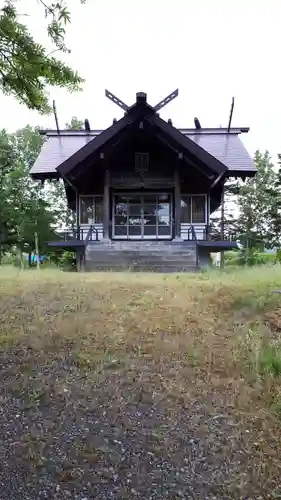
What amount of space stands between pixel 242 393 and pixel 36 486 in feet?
6.46

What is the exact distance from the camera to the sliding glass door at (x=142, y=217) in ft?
61.8

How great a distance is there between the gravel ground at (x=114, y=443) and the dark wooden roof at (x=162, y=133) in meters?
12.9

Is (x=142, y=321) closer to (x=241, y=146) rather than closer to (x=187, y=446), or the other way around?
(x=187, y=446)

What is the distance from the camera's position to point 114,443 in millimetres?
3463

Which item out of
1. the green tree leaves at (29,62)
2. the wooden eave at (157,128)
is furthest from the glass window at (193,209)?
the green tree leaves at (29,62)

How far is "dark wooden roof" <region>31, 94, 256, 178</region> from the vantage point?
1627cm

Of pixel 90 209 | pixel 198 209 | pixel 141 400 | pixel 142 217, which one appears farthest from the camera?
pixel 90 209

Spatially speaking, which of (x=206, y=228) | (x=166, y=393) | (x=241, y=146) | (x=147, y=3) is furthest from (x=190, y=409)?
(x=241, y=146)

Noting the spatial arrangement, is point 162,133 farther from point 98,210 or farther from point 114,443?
point 114,443

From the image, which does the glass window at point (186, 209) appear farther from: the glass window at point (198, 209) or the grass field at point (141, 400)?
the grass field at point (141, 400)

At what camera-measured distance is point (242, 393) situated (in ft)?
13.4

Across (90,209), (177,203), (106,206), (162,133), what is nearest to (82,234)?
(90,209)

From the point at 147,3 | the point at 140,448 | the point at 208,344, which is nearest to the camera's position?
the point at 140,448

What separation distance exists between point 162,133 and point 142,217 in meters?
3.83
